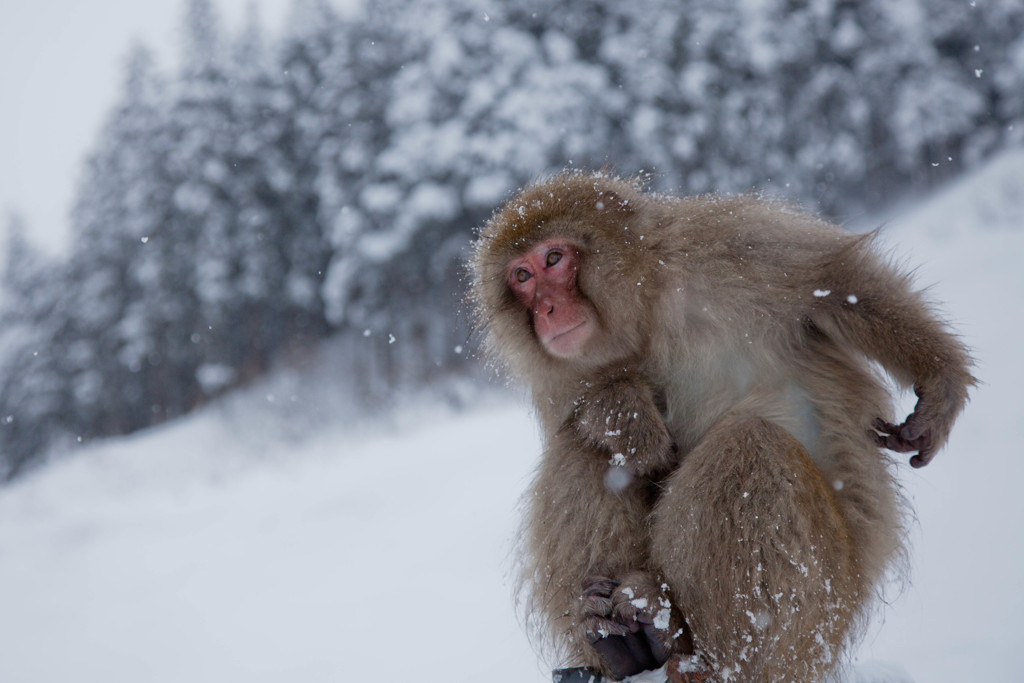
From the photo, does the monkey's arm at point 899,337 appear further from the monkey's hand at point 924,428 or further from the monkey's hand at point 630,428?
the monkey's hand at point 630,428

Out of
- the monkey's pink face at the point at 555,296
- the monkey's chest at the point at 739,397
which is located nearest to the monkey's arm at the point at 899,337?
the monkey's chest at the point at 739,397

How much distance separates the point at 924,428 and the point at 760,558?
557 mm

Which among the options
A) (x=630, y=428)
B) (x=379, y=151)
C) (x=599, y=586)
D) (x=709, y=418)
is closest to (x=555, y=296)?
(x=630, y=428)

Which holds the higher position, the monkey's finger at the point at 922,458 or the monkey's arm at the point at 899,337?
the monkey's arm at the point at 899,337

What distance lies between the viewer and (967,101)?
1166 centimetres

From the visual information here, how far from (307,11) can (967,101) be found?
9.69 metres

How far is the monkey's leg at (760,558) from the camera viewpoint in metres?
2.07

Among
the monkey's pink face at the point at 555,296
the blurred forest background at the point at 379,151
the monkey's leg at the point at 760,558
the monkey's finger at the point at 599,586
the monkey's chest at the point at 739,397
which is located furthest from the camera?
the blurred forest background at the point at 379,151

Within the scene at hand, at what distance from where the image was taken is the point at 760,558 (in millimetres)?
2072

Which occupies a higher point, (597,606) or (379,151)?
(379,151)

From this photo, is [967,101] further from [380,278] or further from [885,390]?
[885,390]

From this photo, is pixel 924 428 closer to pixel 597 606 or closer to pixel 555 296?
pixel 597 606

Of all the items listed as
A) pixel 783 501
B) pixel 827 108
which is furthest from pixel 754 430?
pixel 827 108

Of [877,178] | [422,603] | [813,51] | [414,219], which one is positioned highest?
[813,51]
